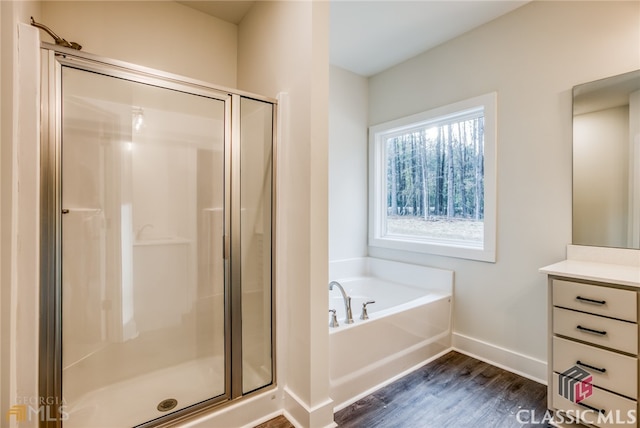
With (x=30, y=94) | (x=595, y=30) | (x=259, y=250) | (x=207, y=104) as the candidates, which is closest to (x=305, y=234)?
(x=259, y=250)

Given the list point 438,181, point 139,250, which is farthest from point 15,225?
point 438,181

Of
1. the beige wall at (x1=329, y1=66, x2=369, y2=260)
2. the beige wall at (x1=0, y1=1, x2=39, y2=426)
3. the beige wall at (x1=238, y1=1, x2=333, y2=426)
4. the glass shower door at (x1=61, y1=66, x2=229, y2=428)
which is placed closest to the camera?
the beige wall at (x1=0, y1=1, x2=39, y2=426)

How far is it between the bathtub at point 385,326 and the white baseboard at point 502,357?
12cm

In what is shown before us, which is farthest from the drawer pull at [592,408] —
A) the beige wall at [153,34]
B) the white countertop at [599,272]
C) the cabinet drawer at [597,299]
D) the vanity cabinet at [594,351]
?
the beige wall at [153,34]

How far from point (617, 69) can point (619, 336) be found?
1531 mm

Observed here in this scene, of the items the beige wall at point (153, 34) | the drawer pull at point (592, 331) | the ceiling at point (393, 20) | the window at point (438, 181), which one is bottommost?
the drawer pull at point (592, 331)

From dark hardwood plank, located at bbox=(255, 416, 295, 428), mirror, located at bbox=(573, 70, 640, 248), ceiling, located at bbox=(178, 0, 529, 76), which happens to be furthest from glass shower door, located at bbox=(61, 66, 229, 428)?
mirror, located at bbox=(573, 70, 640, 248)

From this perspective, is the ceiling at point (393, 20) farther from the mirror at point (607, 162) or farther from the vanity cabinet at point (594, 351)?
the vanity cabinet at point (594, 351)

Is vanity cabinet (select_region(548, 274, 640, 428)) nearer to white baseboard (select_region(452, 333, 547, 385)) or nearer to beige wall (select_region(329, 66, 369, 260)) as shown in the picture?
white baseboard (select_region(452, 333, 547, 385))

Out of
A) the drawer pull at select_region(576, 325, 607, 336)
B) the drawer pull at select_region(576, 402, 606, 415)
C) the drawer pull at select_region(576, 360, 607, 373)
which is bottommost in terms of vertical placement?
the drawer pull at select_region(576, 402, 606, 415)

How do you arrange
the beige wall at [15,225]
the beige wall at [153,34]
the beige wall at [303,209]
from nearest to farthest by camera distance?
the beige wall at [15,225]
the beige wall at [303,209]
the beige wall at [153,34]

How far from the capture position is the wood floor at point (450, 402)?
1656 mm

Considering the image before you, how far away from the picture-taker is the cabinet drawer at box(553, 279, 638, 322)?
1.36 metres

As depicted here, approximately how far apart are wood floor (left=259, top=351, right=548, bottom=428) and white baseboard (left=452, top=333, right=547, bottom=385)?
5cm
